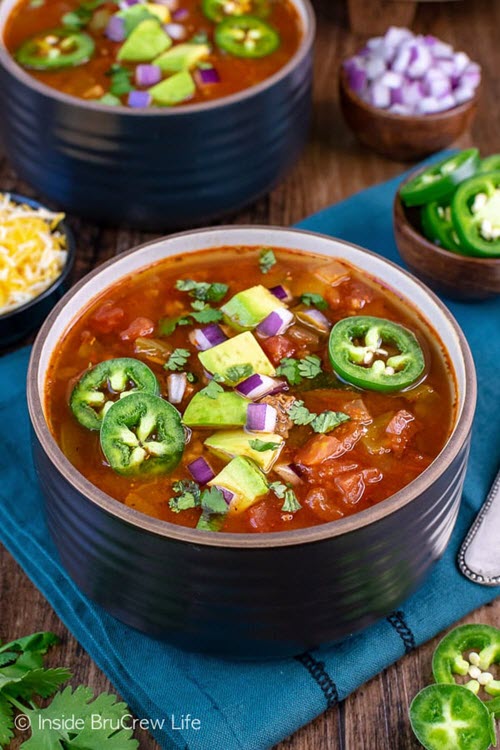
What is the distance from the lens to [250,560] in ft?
8.07

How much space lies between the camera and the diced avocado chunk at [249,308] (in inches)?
125

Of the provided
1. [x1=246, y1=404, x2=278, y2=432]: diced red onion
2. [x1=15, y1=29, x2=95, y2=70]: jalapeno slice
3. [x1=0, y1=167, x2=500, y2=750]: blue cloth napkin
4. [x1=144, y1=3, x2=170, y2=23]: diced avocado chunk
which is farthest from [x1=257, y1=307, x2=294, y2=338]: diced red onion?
[x1=144, y1=3, x2=170, y2=23]: diced avocado chunk

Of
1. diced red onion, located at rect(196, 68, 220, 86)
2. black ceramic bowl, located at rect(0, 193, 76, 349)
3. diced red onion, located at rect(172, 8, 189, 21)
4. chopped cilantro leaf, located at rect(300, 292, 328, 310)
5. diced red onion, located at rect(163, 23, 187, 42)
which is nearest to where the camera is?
chopped cilantro leaf, located at rect(300, 292, 328, 310)

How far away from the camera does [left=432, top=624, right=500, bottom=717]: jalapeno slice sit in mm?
2852

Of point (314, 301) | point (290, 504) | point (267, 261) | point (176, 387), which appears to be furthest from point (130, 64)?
point (290, 504)

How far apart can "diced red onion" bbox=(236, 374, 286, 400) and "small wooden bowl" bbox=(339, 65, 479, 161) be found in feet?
6.37

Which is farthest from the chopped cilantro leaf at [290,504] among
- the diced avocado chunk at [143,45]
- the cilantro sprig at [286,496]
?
the diced avocado chunk at [143,45]

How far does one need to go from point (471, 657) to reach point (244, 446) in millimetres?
857

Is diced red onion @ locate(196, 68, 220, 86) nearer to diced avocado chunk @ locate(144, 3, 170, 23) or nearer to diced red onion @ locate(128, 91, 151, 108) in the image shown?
diced red onion @ locate(128, 91, 151, 108)

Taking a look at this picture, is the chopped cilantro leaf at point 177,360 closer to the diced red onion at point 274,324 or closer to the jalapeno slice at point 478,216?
the diced red onion at point 274,324

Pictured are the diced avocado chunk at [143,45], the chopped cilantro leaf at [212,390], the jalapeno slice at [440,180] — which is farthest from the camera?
the diced avocado chunk at [143,45]

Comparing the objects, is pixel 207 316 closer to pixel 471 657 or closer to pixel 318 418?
pixel 318 418

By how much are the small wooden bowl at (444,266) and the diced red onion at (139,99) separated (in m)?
1.02

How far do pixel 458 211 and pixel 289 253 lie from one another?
72cm
